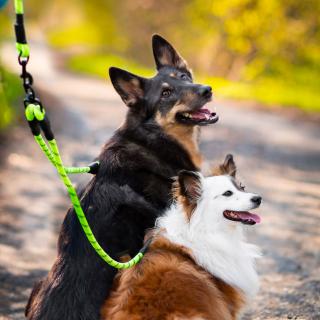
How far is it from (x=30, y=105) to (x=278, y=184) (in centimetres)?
743

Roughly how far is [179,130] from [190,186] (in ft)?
3.98

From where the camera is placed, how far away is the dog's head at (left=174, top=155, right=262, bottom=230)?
396 centimetres

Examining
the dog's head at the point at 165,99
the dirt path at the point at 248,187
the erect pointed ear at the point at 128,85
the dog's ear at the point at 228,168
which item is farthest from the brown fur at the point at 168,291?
the erect pointed ear at the point at 128,85

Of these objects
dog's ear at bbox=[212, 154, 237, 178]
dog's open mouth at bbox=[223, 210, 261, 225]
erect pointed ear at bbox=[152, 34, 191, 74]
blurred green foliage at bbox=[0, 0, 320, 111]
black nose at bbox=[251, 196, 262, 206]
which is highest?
blurred green foliage at bbox=[0, 0, 320, 111]

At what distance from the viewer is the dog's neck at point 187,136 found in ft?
16.6

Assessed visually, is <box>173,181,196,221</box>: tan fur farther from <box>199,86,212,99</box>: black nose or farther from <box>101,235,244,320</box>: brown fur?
<box>199,86,212,99</box>: black nose

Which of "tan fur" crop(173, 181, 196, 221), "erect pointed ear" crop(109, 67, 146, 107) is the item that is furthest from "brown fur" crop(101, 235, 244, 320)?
"erect pointed ear" crop(109, 67, 146, 107)

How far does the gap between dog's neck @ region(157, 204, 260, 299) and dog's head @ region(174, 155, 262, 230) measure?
0.04 metres

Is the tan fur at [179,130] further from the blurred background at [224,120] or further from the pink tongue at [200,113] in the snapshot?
the blurred background at [224,120]

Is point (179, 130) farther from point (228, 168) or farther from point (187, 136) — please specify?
point (228, 168)

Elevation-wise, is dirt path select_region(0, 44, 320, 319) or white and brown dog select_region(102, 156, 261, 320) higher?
dirt path select_region(0, 44, 320, 319)

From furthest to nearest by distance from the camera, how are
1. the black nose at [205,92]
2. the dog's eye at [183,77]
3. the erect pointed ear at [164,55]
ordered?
1. the erect pointed ear at [164,55]
2. the dog's eye at [183,77]
3. the black nose at [205,92]

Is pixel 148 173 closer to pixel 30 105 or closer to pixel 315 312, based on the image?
pixel 30 105

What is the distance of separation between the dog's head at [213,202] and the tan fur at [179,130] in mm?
1082
